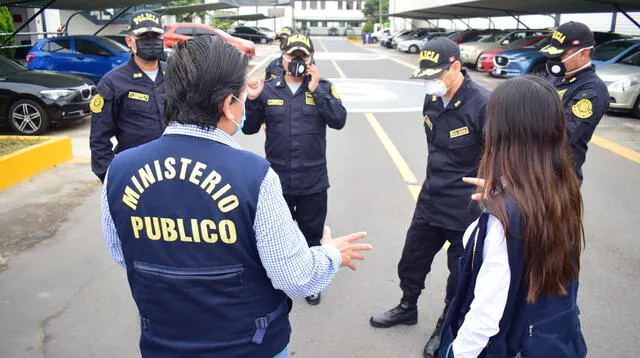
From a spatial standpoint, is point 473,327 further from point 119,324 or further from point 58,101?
point 58,101

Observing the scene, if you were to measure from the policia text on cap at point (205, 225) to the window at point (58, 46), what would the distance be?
1302 centimetres

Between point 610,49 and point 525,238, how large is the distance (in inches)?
559

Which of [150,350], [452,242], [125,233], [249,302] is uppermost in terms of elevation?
[125,233]

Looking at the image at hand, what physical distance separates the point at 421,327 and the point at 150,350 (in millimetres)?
2175

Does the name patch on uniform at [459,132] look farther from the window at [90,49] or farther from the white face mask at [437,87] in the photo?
the window at [90,49]

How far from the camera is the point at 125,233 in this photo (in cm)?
156

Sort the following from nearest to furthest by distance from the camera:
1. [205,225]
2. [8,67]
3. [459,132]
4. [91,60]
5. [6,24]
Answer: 1. [205,225]
2. [459,132]
3. [8,67]
4. [91,60]
5. [6,24]

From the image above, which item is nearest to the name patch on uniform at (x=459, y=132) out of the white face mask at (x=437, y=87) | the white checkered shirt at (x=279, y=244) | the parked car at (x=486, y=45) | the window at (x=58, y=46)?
the white face mask at (x=437, y=87)

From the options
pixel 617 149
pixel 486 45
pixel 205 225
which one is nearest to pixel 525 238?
pixel 205 225

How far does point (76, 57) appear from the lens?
12750 mm

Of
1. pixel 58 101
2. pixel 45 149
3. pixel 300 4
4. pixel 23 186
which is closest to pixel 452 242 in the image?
pixel 23 186

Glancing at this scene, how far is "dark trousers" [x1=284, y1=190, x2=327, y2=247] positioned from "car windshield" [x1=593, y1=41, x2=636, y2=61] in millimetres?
12122

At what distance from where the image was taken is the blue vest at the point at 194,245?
1.45 m

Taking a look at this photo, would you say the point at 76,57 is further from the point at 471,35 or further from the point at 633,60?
the point at 471,35
